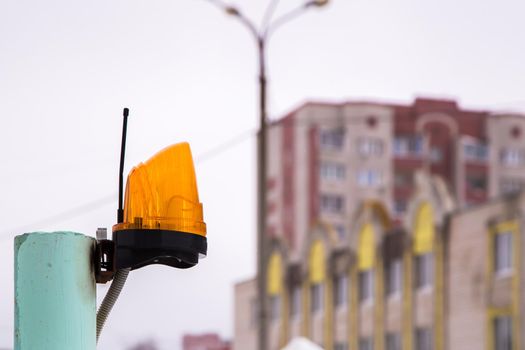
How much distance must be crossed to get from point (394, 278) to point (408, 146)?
4744cm

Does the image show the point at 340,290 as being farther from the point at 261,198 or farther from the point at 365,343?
the point at 261,198

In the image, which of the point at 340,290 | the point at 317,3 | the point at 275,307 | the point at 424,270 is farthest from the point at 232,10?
the point at 275,307

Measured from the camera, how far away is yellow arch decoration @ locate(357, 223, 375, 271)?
4875 centimetres

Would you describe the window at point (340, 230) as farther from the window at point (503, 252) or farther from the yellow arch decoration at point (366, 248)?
the window at point (503, 252)

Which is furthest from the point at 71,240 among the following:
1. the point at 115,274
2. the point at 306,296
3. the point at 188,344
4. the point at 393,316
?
the point at 306,296

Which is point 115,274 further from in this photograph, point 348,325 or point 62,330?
A: point 348,325

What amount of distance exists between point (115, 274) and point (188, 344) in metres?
0.55

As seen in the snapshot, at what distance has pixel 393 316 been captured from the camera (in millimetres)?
45781

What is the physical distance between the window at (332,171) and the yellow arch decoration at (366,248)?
3895cm

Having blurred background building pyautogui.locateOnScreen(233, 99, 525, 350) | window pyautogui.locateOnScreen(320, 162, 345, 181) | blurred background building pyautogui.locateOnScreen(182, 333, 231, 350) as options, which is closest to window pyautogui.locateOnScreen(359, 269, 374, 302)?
blurred background building pyautogui.locateOnScreen(233, 99, 525, 350)

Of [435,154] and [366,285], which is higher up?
[435,154]

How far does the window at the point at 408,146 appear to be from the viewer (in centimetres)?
9200

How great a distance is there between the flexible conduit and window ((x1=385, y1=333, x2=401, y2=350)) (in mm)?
43476

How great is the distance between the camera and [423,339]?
43.4 meters
